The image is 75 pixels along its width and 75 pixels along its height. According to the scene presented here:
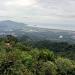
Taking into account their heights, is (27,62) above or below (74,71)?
above

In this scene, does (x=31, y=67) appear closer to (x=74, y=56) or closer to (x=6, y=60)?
(x=6, y=60)

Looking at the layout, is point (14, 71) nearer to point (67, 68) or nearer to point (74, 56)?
point (67, 68)

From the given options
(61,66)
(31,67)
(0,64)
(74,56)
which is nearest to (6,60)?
(0,64)

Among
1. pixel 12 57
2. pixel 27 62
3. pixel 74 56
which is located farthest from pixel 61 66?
pixel 74 56

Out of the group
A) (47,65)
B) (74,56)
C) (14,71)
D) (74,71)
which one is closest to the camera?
(14,71)

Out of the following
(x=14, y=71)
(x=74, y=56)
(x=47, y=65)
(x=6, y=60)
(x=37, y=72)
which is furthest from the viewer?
(x=74, y=56)

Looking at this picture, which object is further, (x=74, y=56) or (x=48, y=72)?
(x=74, y=56)

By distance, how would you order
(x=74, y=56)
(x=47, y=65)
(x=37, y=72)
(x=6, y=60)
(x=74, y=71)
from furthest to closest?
(x=74, y=56) < (x=74, y=71) < (x=47, y=65) < (x=37, y=72) < (x=6, y=60)

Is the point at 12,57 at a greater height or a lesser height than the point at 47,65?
greater

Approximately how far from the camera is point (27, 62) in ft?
80.3

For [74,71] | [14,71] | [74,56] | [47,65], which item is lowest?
[74,56]

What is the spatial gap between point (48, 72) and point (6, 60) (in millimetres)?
4727

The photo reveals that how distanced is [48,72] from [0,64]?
17.1 feet

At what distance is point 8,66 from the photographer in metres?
21.1
